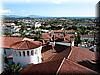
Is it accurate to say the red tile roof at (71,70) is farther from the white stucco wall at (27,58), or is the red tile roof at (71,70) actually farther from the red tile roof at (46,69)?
the white stucco wall at (27,58)

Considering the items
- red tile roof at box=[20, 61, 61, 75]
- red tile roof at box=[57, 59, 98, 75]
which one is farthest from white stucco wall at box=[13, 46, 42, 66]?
red tile roof at box=[57, 59, 98, 75]

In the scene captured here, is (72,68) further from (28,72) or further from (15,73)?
(15,73)

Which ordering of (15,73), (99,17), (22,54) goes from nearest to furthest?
(99,17) < (15,73) < (22,54)

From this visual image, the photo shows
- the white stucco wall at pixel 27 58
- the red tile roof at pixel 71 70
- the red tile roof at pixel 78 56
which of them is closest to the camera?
the red tile roof at pixel 71 70

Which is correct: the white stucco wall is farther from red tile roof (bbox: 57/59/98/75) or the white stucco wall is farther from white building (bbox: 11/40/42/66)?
red tile roof (bbox: 57/59/98/75)

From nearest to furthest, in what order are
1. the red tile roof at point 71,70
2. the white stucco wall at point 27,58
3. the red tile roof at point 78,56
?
1. the red tile roof at point 71,70
2. the red tile roof at point 78,56
3. the white stucco wall at point 27,58

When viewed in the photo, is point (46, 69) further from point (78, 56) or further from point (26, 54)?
point (26, 54)

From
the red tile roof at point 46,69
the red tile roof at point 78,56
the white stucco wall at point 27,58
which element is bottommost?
the white stucco wall at point 27,58

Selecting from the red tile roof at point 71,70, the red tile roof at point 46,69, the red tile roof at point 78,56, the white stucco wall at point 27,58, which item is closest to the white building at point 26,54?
the white stucco wall at point 27,58

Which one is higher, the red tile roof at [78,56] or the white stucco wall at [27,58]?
the red tile roof at [78,56]

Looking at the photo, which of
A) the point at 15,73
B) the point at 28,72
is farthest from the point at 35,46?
the point at 28,72

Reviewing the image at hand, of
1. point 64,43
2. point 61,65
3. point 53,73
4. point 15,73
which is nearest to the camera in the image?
point 53,73
